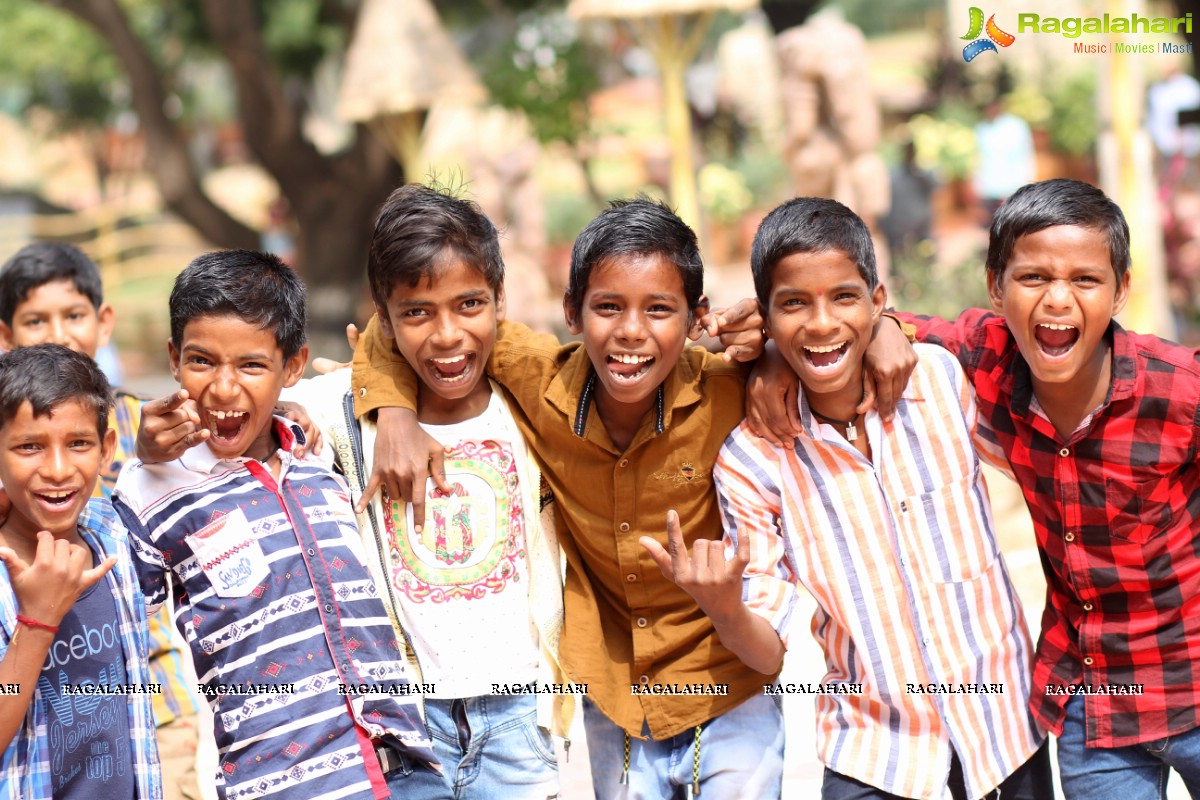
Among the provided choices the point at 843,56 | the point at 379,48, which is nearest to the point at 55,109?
the point at 379,48

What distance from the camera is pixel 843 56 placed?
9.35 metres

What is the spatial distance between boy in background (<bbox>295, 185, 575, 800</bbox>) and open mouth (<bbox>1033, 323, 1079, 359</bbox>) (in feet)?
3.57

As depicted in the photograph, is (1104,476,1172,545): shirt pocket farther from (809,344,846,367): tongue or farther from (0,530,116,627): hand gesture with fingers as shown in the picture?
(0,530,116,627): hand gesture with fingers

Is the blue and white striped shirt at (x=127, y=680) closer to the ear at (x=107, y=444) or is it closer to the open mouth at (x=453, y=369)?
the ear at (x=107, y=444)

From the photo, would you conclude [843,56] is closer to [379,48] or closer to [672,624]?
[379,48]

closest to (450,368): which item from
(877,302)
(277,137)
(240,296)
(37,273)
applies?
(240,296)

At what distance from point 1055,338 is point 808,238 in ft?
1.77

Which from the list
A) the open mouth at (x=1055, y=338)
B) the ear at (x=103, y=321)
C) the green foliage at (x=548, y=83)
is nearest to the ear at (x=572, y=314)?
the open mouth at (x=1055, y=338)

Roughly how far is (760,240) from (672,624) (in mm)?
835

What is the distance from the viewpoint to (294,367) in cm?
272

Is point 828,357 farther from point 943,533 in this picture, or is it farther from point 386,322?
point 386,322

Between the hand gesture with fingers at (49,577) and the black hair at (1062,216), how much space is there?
1.89 m

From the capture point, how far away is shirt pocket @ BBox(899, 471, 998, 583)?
262 cm

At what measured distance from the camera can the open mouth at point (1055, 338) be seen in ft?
8.38
